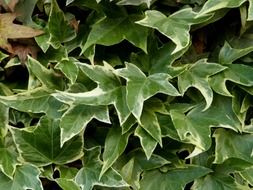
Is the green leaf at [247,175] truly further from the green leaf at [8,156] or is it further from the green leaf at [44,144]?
the green leaf at [8,156]

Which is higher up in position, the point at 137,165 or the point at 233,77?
the point at 233,77

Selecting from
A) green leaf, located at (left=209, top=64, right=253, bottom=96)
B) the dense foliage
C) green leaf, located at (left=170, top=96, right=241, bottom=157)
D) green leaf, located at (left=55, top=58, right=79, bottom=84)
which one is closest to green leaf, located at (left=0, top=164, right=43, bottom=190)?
the dense foliage

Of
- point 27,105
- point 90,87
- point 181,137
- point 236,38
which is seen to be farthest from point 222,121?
point 27,105

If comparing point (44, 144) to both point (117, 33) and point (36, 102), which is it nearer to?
point (36, 102)

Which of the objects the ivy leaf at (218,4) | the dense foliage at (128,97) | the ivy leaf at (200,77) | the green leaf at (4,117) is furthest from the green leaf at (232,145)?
the green leaf at (4,117)

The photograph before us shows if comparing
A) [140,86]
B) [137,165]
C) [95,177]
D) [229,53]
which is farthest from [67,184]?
[229,53]
